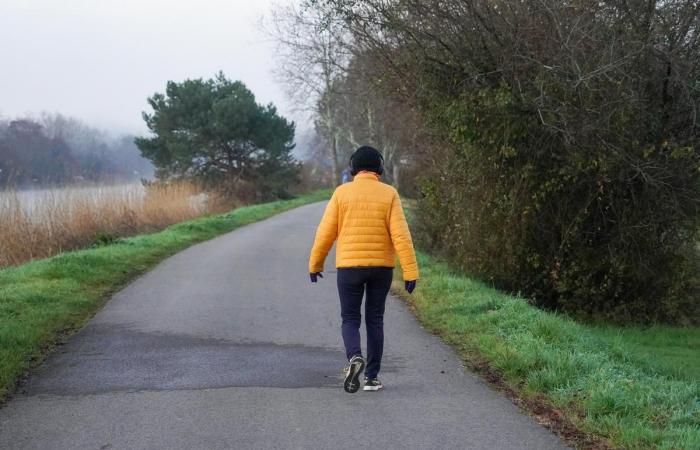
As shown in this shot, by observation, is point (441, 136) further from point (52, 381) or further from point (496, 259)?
point (52, 381)

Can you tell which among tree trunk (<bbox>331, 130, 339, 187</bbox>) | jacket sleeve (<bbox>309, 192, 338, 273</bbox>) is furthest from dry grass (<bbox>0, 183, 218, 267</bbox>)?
tree trunk (<bbox>331, 130, 339, 187</bbox>)

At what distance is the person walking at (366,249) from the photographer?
569cm

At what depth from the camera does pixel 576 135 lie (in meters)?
10.2

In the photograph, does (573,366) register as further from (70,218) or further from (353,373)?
(70,218)

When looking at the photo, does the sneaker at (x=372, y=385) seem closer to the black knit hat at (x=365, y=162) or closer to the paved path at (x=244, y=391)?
the paved path at (x=244, y=391)

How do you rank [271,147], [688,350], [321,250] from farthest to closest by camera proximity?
[271,147] → [688,350] → [321,250]

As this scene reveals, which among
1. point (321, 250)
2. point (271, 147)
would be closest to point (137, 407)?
point (321, 250)

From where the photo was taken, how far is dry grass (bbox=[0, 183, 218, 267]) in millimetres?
15492

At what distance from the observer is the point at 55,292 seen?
392 inches

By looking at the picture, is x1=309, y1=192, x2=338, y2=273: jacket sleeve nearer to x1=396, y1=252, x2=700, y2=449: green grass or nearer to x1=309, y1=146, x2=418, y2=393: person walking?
x1=309, y1=146, x2=418, y2=393: person walking

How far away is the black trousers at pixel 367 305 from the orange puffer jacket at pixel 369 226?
75mm

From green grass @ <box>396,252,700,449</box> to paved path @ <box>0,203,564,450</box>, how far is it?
316mm

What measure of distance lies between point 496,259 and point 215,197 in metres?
27.7

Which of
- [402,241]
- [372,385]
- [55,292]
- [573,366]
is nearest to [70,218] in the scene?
[55,292]
